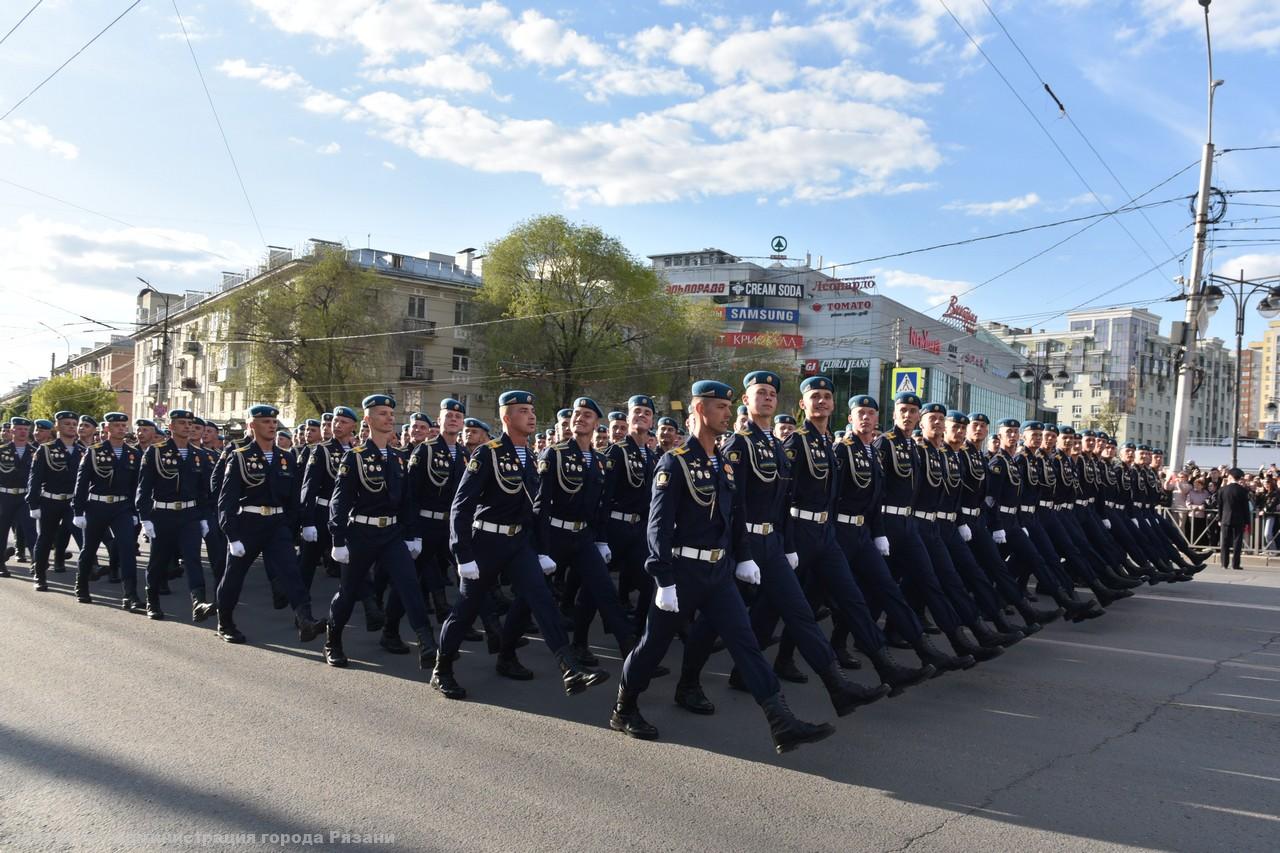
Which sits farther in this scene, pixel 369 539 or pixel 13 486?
pixel 13 486

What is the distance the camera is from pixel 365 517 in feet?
23.3

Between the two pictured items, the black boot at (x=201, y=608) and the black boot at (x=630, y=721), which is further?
the black boot at (x=201, y=608)

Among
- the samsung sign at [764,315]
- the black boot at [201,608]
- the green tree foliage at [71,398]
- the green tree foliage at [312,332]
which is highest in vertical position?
the samsung sign at [764,315]

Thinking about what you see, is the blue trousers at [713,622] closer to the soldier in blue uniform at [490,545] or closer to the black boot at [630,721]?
the black boot at [630,721]

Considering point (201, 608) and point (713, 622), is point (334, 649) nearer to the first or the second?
point (201, 608)

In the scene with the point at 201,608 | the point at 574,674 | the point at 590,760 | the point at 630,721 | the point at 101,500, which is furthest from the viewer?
the point at 101,500

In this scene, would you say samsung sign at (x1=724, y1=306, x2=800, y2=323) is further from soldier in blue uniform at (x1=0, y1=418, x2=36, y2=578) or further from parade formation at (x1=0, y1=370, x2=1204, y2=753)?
soldier in blue uniform at (x1=0, y1=418, x2=36, y2=578)

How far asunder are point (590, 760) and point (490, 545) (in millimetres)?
1768

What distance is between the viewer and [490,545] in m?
6.23

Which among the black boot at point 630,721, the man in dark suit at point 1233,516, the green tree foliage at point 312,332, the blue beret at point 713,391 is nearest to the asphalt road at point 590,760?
the black boot at point 630,721

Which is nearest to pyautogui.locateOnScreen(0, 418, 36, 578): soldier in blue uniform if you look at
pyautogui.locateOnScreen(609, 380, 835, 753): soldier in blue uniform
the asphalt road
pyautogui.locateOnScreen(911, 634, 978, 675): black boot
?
the asphalt road

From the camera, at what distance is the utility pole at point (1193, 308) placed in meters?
19.4

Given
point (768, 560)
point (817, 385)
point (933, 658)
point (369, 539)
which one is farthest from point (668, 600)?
point (369, 539)

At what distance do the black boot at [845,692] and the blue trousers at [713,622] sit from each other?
43 centimetres
